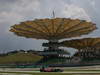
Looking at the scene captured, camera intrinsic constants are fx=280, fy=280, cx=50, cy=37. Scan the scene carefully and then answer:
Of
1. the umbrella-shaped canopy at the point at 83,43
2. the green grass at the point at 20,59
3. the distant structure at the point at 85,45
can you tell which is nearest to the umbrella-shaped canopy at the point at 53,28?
the umbrella-shaped canopy at the point at 83,43

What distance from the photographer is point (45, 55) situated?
6841 inches

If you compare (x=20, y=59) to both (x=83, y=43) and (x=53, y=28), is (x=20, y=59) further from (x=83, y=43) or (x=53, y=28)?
(x=83, y=43)

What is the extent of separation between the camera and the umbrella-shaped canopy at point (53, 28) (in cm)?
15429

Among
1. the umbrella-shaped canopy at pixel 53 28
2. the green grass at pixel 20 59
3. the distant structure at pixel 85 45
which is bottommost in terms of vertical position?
the green grass at pixel 20 59

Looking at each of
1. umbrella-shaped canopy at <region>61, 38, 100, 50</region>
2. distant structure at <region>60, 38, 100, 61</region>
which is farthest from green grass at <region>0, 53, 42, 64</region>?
umbrella-shaped canopy at <region>61, 38, 100, 50</region>

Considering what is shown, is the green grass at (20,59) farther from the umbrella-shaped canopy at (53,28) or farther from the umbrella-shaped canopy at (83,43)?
the umbrella-shaped canopy at (83,43)

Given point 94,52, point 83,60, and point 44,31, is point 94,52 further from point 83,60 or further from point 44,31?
point 44,31

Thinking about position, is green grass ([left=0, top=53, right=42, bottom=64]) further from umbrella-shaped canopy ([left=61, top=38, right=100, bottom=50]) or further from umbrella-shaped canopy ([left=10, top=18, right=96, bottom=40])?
umbrella-shaped canopy ([left=61, top=38, right=100, bottom=50])

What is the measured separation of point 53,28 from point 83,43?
104 ft

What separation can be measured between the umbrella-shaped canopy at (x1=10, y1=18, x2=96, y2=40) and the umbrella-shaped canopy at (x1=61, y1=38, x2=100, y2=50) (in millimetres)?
11041

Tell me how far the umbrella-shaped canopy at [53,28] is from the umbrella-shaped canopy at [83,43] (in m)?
11.0

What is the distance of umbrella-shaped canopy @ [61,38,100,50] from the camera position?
589ft

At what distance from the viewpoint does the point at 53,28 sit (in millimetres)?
161250

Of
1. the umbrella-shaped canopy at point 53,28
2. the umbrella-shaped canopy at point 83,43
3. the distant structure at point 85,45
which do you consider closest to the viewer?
the umbrella-shaped canopy at point 53,28
